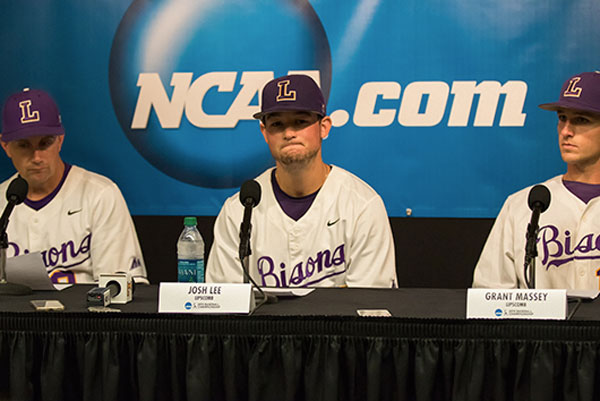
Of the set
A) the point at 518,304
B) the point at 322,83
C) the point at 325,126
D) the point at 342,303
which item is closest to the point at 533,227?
the point at 518,304

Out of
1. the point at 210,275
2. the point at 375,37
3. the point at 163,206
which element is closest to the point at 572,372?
the point at 210,275

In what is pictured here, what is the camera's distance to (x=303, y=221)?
2.92 m

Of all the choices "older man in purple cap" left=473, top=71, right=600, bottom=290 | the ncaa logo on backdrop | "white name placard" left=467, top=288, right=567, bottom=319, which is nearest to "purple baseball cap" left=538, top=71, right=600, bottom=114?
"older man in purple cap" left=473, top=71, right=600, bottom=290

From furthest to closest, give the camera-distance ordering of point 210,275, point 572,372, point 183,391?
1. point 210,275
2. point 183,391
3. point 572,372

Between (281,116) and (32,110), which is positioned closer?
(281,116)

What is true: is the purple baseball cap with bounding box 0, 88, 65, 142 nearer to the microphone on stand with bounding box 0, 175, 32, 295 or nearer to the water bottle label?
the microphone on stand with bounding box 0, 175, 32, 295

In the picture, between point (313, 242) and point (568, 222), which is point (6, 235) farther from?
point (568, 222)

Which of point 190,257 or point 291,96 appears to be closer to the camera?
point 190,257

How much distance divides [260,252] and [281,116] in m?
0.60

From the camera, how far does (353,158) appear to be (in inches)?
132

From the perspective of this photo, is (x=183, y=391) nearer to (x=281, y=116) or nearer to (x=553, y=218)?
(x=281, y=116)

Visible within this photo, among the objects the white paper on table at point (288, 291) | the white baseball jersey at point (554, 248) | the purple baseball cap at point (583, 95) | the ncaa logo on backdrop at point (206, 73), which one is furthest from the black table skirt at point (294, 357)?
the ncaa logo on backdrop at point (206, 73)

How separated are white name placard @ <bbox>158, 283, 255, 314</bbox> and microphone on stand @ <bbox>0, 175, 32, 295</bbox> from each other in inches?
24.3

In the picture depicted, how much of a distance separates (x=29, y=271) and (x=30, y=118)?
1.18 m
